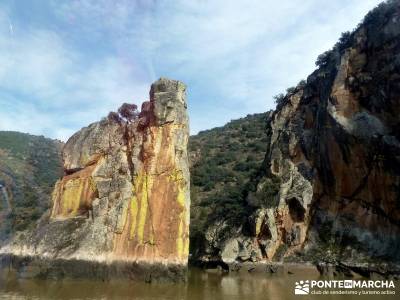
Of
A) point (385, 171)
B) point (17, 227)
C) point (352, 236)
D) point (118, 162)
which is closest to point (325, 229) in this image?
point (352, 236)

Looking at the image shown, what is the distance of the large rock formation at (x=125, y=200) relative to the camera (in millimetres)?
25875

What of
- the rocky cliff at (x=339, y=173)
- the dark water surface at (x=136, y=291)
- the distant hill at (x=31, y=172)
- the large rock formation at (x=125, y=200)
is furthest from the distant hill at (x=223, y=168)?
the dark water surface at (x=136, y=291)

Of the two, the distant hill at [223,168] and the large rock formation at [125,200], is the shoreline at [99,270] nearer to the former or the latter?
the large rock formation at [125,200]

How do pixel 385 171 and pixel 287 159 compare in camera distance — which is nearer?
pixel 385 171

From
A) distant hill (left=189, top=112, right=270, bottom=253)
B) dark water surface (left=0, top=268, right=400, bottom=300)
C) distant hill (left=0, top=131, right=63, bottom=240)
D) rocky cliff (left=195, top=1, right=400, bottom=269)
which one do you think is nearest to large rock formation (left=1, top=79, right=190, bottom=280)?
dark water surface (left=0, top=268, right=400, bottom=300)

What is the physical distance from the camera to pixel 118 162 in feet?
94.5

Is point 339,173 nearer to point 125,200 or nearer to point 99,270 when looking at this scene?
point 125,200

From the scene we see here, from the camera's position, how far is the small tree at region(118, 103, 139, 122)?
3058 centimetres

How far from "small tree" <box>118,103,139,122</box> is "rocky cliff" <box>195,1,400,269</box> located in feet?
53.8

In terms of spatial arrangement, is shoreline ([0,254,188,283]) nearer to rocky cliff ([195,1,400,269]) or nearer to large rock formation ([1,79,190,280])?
large rock formation ([1,79,190,280])

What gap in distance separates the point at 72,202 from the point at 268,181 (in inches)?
877

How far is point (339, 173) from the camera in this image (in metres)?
38.9

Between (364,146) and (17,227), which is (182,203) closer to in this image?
(364,146)

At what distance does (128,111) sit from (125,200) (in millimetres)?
6694
